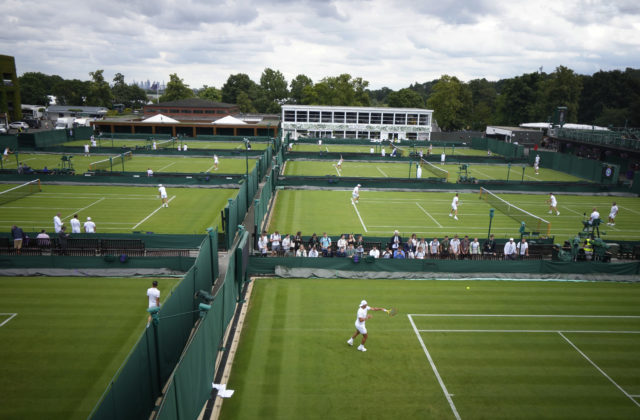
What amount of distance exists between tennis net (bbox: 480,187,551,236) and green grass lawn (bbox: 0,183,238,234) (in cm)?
2033

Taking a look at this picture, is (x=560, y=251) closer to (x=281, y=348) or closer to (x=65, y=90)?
(x=281, y=348)

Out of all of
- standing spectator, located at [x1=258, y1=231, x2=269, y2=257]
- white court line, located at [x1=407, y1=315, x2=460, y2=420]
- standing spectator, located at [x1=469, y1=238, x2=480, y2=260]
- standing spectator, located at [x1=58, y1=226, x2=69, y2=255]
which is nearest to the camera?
white court line, located at [x1=407, y1=315, x2=460, y2=420]

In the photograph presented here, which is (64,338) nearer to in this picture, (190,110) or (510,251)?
(510,251)

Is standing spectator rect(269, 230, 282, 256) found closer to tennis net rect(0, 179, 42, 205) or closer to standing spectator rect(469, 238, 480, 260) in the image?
standing spectator rect(469, 238, 480, 260)

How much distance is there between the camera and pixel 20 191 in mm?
32000

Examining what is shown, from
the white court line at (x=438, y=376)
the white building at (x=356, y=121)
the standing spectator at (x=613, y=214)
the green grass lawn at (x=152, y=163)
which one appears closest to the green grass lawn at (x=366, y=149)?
the white building at (x=356, y=121)

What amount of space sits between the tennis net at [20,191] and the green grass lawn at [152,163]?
818cm

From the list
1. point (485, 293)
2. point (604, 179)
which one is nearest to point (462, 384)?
point (485, 293)

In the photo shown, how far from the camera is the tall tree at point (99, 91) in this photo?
12825 centimetres

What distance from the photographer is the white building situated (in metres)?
83.6

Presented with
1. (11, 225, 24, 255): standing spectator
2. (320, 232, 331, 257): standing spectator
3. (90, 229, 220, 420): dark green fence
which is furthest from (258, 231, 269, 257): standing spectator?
(11, 225, 24, 255): standing spectator

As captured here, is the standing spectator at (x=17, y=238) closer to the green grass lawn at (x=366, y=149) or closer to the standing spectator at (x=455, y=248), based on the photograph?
the standing spectator at (x=455, y=248)

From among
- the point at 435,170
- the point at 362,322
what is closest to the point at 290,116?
the point at 435,170

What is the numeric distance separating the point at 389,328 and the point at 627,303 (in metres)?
10.6
